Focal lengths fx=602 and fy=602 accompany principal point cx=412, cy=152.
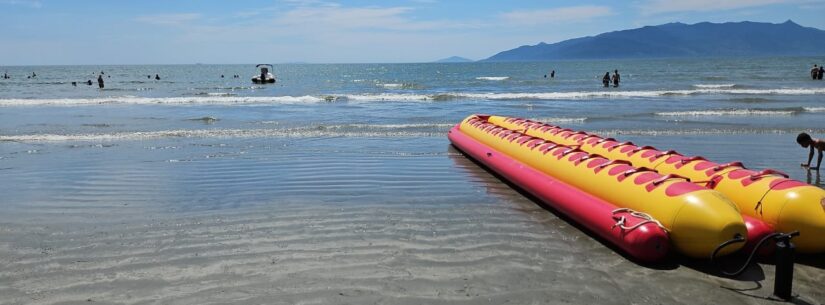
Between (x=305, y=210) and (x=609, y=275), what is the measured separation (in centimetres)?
368

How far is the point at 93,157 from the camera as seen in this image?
11.7 m

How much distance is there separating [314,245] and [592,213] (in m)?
2.83

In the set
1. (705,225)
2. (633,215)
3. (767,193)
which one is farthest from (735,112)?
(705,225)

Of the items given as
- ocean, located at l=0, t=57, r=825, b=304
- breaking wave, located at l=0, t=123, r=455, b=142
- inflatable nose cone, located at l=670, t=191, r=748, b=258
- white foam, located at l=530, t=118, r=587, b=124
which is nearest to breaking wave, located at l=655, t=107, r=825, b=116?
white foam, located at l=530, t=118, r=587, b=124

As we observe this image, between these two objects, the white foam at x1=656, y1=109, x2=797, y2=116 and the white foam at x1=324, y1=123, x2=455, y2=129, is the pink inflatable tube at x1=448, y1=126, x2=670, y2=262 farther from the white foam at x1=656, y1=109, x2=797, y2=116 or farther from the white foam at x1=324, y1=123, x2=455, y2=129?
the white foam at x1=656, y1=109, x2=797, y2=116

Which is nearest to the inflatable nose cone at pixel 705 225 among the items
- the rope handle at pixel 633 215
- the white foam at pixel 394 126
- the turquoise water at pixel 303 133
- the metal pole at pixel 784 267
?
the rope handle at pixel 633 215

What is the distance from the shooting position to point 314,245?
235 inches

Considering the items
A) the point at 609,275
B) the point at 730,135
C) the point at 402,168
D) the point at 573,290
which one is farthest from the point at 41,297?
the point at 730,135

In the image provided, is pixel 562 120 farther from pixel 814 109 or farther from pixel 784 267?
pixel 784 267

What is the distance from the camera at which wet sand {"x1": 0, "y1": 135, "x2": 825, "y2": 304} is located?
483 centimetres

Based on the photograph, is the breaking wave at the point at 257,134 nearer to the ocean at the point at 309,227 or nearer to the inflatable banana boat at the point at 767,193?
the ocean at the point at 309,227

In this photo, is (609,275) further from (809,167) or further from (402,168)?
(809,167)

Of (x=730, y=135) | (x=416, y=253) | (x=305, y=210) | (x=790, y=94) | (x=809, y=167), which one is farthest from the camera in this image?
(x=790, y=94)

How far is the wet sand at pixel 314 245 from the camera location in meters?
4.83
